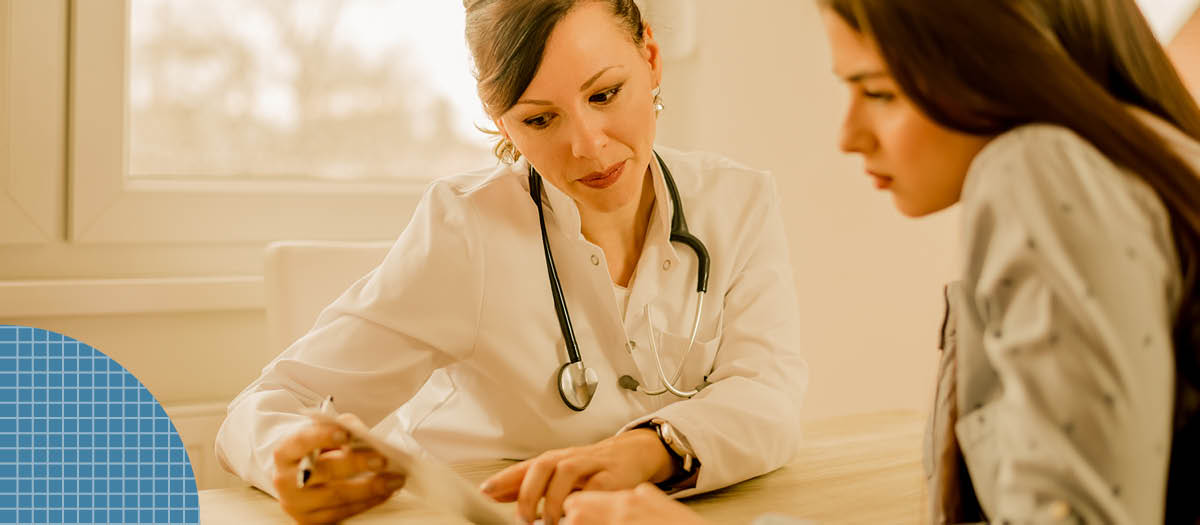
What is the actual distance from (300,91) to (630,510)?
5.19 ft

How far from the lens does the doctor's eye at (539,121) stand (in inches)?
46.8

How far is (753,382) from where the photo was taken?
3.99 ft

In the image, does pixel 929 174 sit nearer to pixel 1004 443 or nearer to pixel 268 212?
pixel 1004 443

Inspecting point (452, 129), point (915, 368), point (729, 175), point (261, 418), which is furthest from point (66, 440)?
point (915, 368)

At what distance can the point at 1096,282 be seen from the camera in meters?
0.51

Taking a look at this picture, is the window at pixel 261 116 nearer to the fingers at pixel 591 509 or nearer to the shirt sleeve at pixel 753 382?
the shirt sleeve at pixel 753 382

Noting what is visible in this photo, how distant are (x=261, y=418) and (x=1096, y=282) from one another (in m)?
0.85

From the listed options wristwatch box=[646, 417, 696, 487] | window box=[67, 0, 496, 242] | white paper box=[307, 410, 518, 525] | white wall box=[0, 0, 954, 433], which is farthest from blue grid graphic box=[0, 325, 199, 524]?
white wall box=[0, 0, 954, 433]

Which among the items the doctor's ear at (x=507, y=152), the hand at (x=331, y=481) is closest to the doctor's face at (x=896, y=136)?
the hand at (x=331, y=481)

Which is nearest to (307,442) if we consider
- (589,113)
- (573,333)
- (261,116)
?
(573,333)

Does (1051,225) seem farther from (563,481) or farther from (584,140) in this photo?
(584,140)

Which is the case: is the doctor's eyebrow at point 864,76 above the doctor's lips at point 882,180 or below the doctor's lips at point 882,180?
above

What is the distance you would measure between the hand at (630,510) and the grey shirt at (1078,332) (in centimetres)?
25

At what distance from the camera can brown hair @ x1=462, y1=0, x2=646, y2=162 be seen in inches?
45.1
